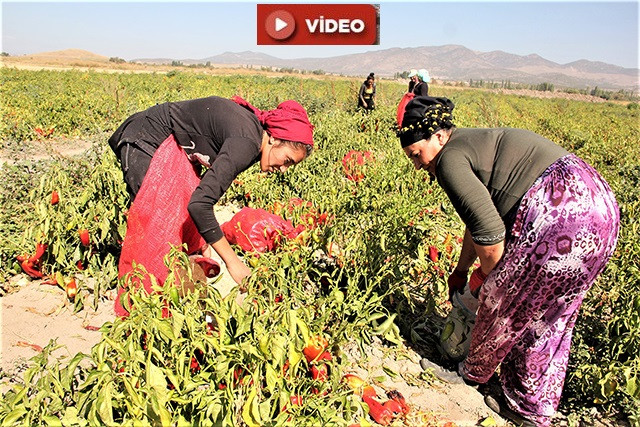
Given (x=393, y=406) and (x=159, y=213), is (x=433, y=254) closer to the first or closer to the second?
(x=393, y=406)

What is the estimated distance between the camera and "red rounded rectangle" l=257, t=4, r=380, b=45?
7262mm

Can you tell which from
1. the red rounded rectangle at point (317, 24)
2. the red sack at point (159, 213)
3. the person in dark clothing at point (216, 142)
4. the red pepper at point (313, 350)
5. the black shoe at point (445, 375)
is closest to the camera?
the red pepper at point (313, 350)

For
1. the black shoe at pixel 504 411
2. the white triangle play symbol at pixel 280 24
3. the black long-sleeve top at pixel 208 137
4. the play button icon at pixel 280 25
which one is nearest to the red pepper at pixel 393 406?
the black shoe at pixel 504 411

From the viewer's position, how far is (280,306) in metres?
1.46

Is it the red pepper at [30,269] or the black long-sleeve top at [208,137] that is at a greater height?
the black long-sleeve top at [208,137]

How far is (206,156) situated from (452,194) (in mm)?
1032

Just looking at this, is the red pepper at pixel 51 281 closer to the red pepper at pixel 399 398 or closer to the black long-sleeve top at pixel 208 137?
the black long-sleeve top at pixel 208 137

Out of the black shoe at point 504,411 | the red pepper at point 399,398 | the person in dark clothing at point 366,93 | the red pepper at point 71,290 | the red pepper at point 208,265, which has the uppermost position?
the person in dark clothing at point 366,93

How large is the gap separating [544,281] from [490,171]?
0.44 metres

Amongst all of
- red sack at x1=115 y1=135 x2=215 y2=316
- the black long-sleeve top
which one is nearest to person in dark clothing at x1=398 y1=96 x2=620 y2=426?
the black long-sleeve top

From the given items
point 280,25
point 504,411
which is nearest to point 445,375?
point 504,411

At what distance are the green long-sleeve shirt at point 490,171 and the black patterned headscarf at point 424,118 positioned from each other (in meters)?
0.09

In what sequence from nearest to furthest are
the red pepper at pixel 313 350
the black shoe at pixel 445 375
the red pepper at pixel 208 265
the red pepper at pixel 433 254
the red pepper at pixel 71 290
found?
1. the red pepper at pixel 313 350
2. the red pepper at pixel 208 265
3. the black shoe at pixel 445 375
4. the red pepper at pixel 71 290
5. the red pepper at pixel 433 254

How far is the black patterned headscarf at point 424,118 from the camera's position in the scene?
170 centimetres
